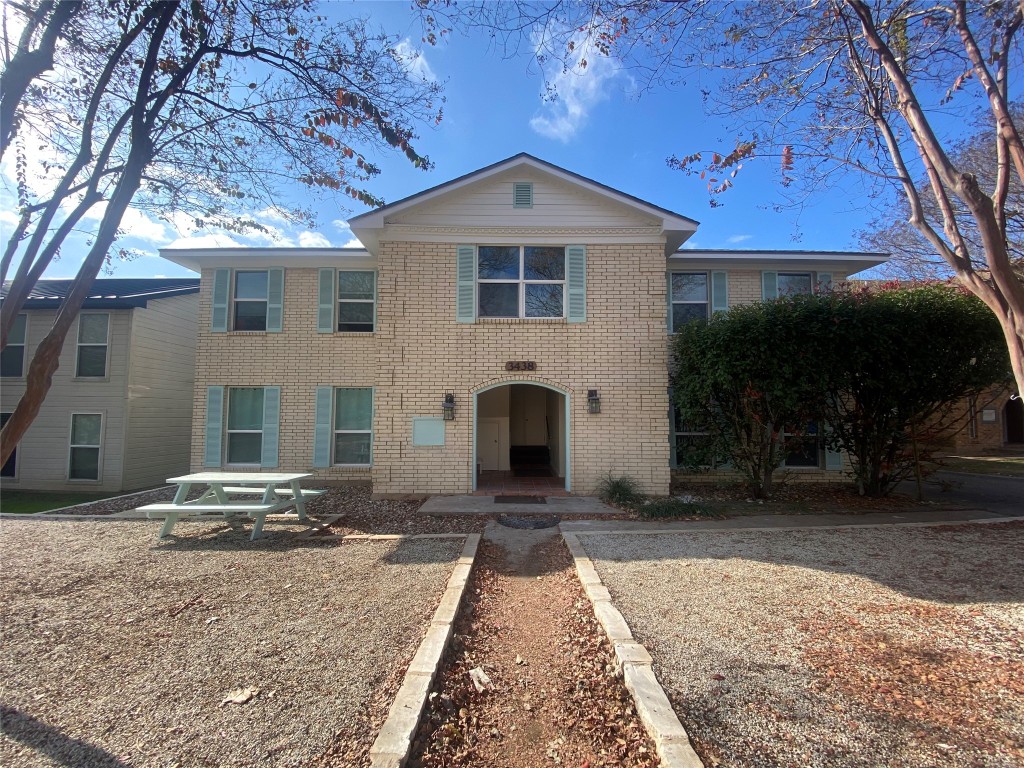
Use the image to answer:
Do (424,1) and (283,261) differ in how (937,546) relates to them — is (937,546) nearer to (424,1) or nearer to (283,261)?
(424,1)

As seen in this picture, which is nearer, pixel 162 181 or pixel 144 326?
pixel 162 181

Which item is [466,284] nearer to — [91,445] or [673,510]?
[673,510]

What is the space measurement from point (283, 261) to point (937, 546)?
13.2 metres

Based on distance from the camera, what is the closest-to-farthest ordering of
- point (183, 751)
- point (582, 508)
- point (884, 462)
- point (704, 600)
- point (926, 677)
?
1. point (183, 751)
2. point (926, 677)
3. point (704, 600)
4. point (582, 508)
5. point (884, 462)

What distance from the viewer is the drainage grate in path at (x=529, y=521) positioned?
6.96 meters

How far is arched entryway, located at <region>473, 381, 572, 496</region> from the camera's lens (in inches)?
365

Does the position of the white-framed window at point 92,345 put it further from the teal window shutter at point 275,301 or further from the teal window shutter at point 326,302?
the teal window shutter at point 326,302

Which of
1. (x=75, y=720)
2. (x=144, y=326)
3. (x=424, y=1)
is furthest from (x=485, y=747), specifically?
(x=144, y=326)

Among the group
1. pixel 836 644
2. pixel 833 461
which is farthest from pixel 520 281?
pixel 833 461

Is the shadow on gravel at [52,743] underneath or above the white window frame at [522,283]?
underneath

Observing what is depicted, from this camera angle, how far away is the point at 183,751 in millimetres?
2324

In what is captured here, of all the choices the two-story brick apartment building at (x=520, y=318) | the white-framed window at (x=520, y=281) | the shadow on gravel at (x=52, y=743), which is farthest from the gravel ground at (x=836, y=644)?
the white-framed window at (x=520, y=281)

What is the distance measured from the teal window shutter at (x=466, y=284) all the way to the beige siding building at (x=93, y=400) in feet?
29.1

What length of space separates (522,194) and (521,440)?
26.0 ft
